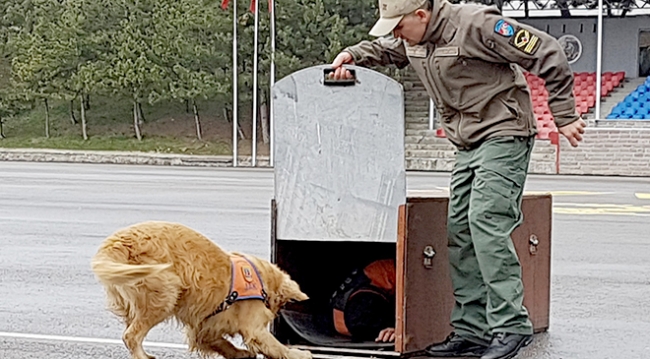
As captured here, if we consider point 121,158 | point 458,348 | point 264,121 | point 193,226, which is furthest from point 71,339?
point 264,121

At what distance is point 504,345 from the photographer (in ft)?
16.4

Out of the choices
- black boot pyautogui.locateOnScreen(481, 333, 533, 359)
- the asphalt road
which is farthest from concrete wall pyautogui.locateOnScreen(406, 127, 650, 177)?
black boot pyautogui.locateOnScreen(481, 333, 533, 359)

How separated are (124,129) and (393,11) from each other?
39330 millimetres

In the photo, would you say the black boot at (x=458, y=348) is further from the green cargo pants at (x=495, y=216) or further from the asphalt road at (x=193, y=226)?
the asphalt road at (x=193, y=226)

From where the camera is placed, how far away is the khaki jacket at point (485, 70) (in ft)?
15.8

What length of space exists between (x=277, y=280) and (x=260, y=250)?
17.5ft

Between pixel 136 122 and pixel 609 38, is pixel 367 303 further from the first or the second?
pixel 136 122

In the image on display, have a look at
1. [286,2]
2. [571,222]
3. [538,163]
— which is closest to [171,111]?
[286,2]

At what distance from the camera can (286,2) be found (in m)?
36.3

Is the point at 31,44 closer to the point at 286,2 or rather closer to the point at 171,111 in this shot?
the point at 171,111

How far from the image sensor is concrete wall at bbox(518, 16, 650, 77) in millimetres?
39688

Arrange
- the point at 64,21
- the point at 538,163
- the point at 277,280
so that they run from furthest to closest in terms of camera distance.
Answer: the point at 64,21
the point at 538,163
the point at 277,280

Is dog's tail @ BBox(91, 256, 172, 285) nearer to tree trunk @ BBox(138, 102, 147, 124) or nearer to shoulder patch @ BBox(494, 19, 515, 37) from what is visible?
shoulder patch @ BBox(494, 19, 515, 37)

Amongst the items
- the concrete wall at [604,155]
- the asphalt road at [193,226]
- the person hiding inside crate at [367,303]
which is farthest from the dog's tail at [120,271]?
the concrete wall at [604,155]
